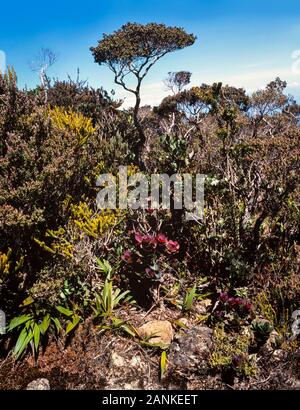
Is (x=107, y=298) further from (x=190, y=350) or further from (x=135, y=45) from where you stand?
(x=135, y=45)

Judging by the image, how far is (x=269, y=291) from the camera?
4.88 metres

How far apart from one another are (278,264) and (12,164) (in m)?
4.56

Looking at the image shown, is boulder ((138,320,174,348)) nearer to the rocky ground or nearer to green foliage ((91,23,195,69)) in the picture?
the rocky ground

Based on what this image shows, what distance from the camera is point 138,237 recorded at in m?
4.93

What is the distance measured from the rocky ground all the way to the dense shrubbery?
209mm

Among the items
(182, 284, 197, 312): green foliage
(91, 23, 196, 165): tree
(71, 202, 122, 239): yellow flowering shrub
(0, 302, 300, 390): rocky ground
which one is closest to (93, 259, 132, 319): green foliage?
(0, 302, 300, 390): rocky ground

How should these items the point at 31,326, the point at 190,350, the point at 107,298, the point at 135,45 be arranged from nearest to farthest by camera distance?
the point at 190,350 < the point at 31,326 < the point at 107,298 < the point at 135,45

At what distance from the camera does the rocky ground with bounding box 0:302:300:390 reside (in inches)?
150

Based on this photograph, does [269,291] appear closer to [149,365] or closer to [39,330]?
[149,365]

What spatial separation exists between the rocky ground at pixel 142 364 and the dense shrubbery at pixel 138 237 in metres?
0.21

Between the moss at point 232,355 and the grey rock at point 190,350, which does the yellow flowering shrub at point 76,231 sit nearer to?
the grey rock at point 190,350

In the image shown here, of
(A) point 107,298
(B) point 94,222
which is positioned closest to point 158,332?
(A) point 107,298

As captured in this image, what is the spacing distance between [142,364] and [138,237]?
1.82m

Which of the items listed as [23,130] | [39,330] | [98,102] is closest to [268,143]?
[23,130]
